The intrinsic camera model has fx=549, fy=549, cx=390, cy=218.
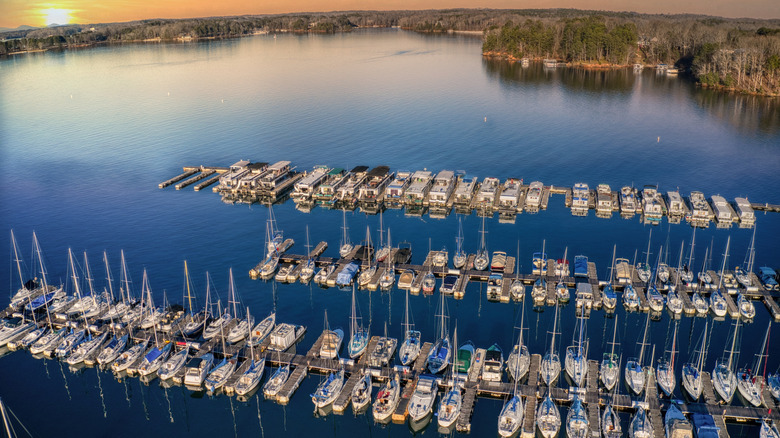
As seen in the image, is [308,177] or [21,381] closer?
[21,381]

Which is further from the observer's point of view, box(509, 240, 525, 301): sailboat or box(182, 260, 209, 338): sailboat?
box(509, 240, 525, 301): sailboat

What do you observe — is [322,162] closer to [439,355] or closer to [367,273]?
[367,273]

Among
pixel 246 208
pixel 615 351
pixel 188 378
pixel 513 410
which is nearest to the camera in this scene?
pixel 513 410

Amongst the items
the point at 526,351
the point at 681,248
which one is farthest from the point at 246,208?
the point at 681,248

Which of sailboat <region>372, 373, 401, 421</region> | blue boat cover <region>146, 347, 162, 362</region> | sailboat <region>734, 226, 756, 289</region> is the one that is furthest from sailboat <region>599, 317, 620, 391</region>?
blue boat cover <region>146, 347, 162, 362</region>

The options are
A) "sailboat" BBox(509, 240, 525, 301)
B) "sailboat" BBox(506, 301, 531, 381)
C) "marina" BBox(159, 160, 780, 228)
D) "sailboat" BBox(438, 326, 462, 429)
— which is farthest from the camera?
"marina" BBox(159, 160, 780, 228)

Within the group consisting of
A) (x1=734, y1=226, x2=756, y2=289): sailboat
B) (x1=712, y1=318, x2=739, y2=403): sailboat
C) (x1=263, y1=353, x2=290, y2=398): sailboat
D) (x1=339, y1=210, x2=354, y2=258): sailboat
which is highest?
(x1=339, y1=210, x2=354, y2=258): sailboat

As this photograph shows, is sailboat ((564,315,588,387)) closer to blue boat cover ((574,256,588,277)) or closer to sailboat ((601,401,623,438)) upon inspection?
sailboat ((601,401,623,438))

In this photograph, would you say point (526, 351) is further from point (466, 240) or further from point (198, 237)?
point (198, 237)
